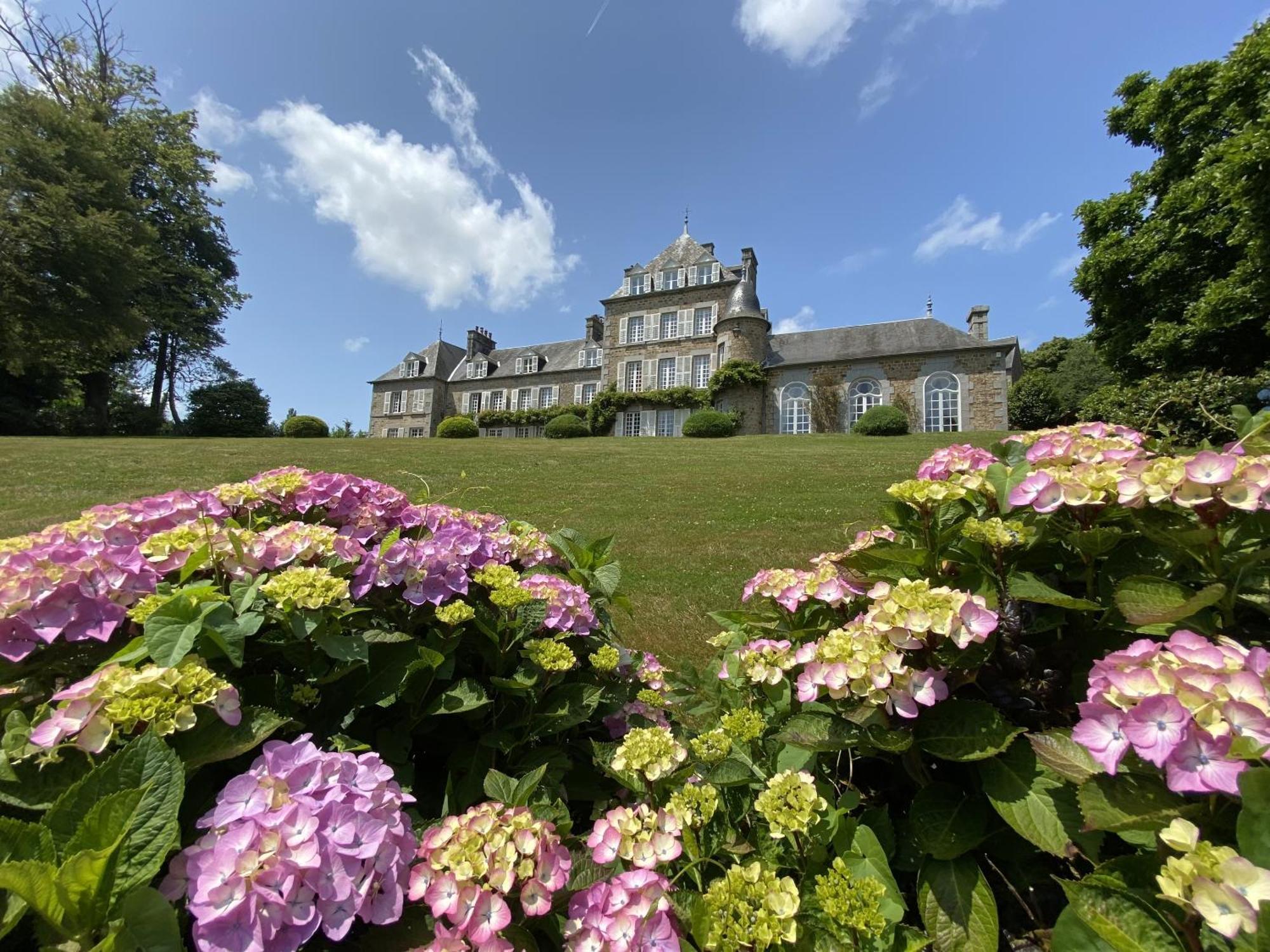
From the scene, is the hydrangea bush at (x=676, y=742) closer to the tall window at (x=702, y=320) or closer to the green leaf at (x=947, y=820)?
the green leaf at (x=947, y=820)

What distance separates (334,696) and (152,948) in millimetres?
610

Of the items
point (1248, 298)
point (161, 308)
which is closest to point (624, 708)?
point (1248, 298)

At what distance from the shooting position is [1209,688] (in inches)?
29.7

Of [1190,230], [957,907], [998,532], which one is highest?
[1190,230]

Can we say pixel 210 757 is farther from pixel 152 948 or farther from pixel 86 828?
pixel 152 948

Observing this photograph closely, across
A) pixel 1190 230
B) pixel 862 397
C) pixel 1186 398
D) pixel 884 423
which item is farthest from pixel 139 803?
pixel 862 397

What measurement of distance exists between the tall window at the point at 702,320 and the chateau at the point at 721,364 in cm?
5

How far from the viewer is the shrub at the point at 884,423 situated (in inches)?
886

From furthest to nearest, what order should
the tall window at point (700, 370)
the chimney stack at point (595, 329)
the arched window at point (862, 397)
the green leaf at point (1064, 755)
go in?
1. the chimney stack at point (595, 329)
2. the tall window at point (700, 370)
3. the arched window at point (862, 397)
4. the green leaf at point (1064, 755)

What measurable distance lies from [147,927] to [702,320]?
29.8 m

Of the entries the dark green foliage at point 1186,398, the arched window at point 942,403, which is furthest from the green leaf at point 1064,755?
the arched window at point 942,403

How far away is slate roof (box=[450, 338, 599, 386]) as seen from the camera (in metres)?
34.5

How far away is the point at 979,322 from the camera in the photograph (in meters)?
25.9

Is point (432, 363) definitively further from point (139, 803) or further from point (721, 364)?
point (139, 803)
